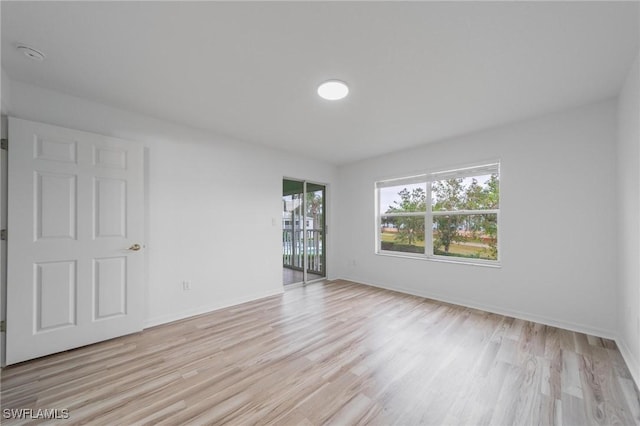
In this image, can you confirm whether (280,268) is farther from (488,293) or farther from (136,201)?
(488,293)

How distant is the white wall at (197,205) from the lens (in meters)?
2.67

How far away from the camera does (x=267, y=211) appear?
417 cm

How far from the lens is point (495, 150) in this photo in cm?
334

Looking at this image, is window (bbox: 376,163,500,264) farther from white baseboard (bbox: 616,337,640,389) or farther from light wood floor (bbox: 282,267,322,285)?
light wood floor (bbox: 282,267,322,285)

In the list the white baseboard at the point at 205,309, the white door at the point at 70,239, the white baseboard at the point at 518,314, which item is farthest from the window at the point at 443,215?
the white door at the point at 70,239

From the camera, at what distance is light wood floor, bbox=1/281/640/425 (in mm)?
1572

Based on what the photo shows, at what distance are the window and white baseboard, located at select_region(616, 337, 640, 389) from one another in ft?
4.22

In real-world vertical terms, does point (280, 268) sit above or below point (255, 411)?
above

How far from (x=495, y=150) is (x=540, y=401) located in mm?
2835

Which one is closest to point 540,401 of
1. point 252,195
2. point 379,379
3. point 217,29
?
point 379,379

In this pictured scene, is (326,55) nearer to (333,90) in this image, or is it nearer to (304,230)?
(333,90)

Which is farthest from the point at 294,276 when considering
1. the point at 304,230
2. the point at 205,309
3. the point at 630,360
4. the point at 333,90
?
the point at 630,360

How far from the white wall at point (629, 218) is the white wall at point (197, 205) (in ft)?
13.0

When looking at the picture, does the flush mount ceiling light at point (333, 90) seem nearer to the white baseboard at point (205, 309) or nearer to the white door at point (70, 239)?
the white door at point (70, 239)
